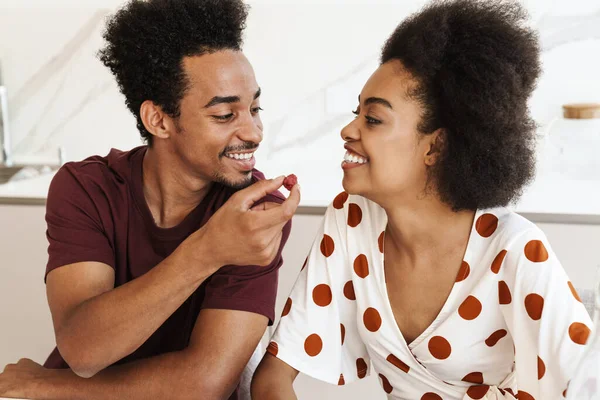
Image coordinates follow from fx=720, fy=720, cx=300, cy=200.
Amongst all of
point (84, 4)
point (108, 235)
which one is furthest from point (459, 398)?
point (84, 4)

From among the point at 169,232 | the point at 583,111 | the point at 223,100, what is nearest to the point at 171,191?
the point at 169,232

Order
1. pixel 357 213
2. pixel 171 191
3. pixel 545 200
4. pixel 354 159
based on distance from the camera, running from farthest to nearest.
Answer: pixel 545 200, pixel 171 191, pixel 357 213, pixel 354 159

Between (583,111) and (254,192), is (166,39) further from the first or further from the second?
(583,111)

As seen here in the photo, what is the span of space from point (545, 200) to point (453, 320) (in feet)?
2.85

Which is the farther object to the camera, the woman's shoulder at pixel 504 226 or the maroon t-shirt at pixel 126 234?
the maroon t-shirt at pixel 126 234

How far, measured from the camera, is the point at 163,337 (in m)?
1.43

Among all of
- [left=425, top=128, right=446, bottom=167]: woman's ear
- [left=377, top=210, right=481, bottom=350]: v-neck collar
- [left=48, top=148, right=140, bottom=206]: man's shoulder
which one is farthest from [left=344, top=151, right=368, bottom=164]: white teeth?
[left=48, top=148, right=140, bottom=206]: man's shoulder

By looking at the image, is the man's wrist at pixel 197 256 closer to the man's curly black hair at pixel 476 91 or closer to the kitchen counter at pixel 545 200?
the man's curly black hair at pixel 476 91

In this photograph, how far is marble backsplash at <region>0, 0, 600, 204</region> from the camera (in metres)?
2.28

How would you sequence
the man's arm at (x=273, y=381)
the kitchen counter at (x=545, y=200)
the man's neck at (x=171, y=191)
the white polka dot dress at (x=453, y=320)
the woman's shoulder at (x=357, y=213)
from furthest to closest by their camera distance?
the kitchen counter at (x=545, y=200) < the man's neck at (x=171, y=191) < the woman's shoulder at (x=357, y=213) < the man's arm at (x=273, y=381) < the white polka dot dress at (x=453, y=320)

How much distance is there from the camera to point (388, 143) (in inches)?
47.6

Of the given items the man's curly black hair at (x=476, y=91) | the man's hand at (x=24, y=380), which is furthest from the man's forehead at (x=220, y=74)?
the man's hand at (x=24, y=380)

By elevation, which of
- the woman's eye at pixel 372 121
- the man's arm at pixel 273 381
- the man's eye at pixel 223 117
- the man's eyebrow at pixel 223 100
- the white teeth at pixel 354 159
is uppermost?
the man's eyebrow at pixel 223 100

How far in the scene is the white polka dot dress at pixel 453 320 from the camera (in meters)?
1.08
